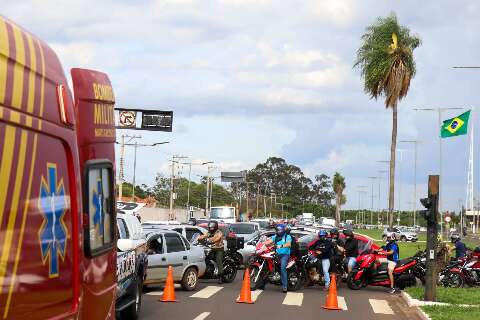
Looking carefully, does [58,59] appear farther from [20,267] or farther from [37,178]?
[20,267]

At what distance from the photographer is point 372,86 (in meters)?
46.2

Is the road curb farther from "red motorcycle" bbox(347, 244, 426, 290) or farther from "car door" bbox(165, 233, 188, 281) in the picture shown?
"car door" bbox(165, 233, 188, 281)

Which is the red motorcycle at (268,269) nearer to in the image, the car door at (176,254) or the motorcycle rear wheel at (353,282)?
the motorcycle rear wheel at (353,282)

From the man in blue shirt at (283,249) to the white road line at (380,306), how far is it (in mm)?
2347

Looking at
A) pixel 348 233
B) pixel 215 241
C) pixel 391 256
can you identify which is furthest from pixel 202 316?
pixel 391 256

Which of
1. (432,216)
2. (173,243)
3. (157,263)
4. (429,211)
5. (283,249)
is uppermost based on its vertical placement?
(429,211)

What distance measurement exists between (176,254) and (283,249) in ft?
11.6

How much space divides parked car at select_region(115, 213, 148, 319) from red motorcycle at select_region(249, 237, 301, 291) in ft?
24.6

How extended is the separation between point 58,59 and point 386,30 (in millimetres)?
42472

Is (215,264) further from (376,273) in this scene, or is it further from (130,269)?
(130,269)

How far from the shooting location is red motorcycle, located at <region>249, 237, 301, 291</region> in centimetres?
2256

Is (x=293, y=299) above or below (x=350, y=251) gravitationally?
below

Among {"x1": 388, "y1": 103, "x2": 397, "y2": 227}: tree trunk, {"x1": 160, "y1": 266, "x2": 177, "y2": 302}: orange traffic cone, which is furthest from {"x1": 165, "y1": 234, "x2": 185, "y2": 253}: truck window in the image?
{"x1": 388, "y1": 103, "x2": 397, "y2": 227}: tree trunk

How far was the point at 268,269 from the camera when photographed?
2266 cm
